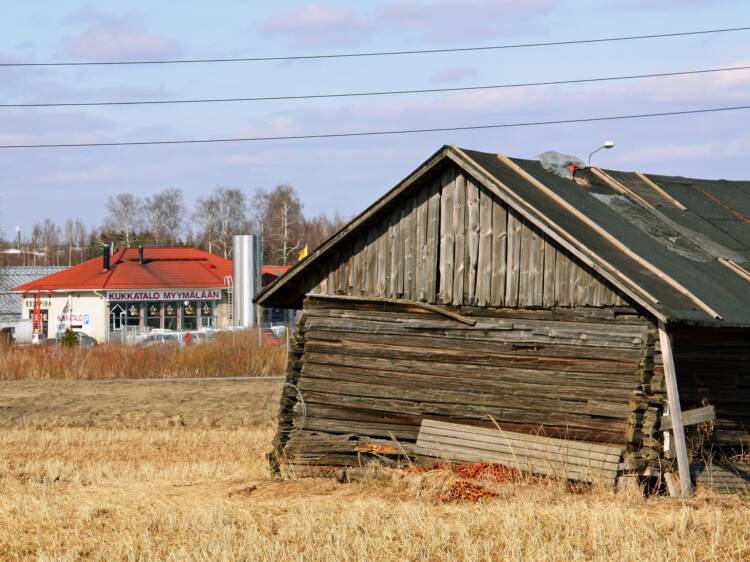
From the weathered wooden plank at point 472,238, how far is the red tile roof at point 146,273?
155ft

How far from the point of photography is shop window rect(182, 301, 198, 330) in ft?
210

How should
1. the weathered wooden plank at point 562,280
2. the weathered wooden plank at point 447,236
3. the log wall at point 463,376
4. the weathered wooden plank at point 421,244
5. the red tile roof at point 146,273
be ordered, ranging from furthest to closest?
the red tile roof at point 146,273
the weathered wooden plank at point 421,244
the weathered wooden plank at point 447,236
the weathered wooden plank at point 562,280
the log wall at point 463,376

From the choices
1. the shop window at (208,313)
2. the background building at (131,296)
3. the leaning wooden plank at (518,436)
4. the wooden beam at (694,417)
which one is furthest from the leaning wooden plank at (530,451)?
the shop window at (208,313)

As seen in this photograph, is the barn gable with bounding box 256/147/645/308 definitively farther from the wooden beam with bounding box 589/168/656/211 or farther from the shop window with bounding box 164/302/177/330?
the shop window with bounding box 164/302/177/330

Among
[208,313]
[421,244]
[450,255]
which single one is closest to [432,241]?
[421,244]

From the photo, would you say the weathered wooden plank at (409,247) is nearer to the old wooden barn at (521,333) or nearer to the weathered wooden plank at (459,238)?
the old wooden barn at (521,333)

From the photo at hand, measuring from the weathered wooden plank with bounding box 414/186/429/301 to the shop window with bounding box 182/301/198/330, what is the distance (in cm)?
4942

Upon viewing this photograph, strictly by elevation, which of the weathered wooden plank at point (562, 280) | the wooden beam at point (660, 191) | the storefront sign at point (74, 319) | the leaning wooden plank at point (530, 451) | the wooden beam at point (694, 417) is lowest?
the leaning wooden plank at point (530, 451)

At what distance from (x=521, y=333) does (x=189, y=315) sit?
168ft

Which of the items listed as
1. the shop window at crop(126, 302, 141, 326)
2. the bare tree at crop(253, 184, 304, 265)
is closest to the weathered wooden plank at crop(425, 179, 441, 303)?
the shop window at crop(126, 302, 141, 326)

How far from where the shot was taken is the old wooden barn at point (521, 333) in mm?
13680

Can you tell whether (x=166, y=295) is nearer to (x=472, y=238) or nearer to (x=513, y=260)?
(x=472, y=238)

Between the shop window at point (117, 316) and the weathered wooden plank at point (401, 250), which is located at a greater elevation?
the weathered wooden plank at point (401, 250)

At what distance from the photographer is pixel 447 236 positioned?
50.9 feet
